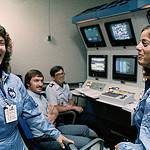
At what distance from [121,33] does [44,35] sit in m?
1.37

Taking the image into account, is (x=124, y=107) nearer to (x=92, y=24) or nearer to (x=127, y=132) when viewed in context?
(x=127, y=132)

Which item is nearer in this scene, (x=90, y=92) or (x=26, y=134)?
(x=26, y=134)

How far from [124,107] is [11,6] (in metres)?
2.29

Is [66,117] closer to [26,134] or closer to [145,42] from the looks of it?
[26,134]

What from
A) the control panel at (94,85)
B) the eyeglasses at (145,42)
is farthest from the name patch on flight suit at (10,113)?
the control panel at (94,85)

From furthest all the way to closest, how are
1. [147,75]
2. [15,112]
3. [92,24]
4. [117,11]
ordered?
[92,24], [117,11], [15,112], [147,75]

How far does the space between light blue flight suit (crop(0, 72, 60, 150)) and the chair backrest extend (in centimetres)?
29

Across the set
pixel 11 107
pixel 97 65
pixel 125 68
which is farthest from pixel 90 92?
pixel 11 107

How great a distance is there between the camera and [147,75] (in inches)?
63.4

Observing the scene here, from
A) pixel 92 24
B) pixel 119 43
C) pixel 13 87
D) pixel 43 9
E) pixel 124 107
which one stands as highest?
pixel 43 9

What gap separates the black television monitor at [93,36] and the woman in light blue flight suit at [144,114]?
7.96ft

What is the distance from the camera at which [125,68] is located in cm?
366

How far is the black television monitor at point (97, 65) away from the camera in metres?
4.07

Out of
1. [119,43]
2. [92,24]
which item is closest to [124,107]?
[119,43]
